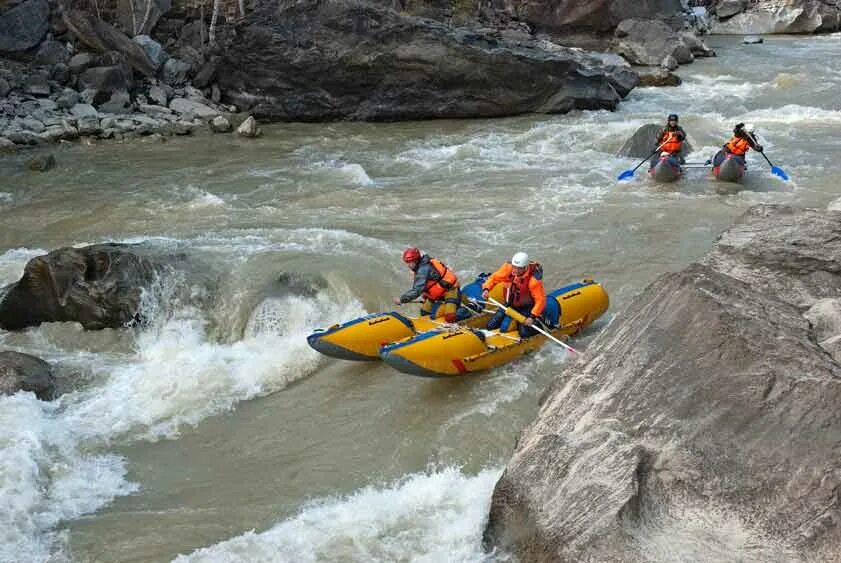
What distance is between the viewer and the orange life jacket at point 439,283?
25.7 feet

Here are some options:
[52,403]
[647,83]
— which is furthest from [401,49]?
[52,403]

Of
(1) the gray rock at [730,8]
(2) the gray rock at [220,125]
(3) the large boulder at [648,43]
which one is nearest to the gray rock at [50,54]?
(2) the gray rock at [220,125]

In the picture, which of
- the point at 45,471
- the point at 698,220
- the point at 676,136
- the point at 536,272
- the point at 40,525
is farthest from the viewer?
the point at 676,136

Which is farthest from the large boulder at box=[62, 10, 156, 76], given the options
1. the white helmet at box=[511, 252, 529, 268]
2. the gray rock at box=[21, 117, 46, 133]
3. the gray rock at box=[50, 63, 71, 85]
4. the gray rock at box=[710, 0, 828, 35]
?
the gray rock at box=[710, 0, 828, 35]

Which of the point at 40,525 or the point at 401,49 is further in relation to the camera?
the point at 401,49

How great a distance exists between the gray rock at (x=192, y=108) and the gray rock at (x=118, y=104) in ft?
2.75

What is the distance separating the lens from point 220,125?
16766mm

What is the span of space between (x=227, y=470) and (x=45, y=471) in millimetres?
1321

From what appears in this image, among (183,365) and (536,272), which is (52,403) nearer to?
(183,365)

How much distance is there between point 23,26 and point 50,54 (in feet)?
3.45

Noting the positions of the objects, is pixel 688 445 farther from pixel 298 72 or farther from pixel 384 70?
pixel 298 72

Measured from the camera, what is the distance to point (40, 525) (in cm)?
570

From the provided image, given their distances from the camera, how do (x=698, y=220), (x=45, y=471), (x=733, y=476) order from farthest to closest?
(x=698, y=220), (x=45, y=471), (x=733, y=476)

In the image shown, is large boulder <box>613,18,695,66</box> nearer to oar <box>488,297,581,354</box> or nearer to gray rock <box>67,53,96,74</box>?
gray rock <box>67,53,96,74</box>
